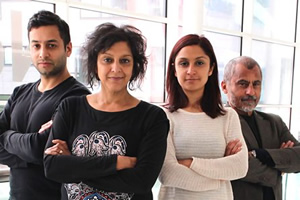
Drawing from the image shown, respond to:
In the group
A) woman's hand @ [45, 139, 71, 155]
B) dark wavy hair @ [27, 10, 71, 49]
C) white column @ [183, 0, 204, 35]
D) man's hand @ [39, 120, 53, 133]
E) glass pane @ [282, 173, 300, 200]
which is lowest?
glass pane @ [282, 173, 300, 200]

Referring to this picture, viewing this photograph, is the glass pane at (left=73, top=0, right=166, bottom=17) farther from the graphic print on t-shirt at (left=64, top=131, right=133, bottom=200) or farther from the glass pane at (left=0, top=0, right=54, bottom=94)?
the graphic print on t-shirt at (left=64, top=131, right=133, bottom=200)

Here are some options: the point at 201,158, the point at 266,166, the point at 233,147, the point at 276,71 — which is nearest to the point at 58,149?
the point at 201,158

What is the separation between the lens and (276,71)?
6016 mm

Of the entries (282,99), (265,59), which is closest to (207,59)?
(265,59)

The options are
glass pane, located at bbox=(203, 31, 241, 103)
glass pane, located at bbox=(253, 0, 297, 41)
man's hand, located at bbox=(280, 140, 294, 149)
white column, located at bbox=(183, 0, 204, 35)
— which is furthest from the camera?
glass pane, located at bbox=(253, 0, 297, 41)

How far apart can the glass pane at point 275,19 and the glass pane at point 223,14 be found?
0.44 metres

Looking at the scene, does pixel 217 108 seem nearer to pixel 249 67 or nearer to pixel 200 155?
pixel 200 155

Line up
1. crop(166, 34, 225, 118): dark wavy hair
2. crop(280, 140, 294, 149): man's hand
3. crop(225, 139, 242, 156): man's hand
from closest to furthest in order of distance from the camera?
1. crop(225, 139, 242, 156): man's hand
2. crop(166, 34, 225, 118): dark wavy hair
3. crop(280, 140, 294, 149): man's hand

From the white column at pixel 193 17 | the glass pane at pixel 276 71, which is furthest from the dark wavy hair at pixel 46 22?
the glass pane at pixel 276 71

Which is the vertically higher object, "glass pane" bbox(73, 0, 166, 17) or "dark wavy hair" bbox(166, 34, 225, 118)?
"glass pane" bbox(73, 0, 166, 17)

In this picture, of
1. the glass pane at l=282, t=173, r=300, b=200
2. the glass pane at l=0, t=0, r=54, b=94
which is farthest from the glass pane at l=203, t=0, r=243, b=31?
the glass pane at l=0, t=0, r=54, b=94

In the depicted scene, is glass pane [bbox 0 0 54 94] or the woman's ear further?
glass pane [bbox 0 0 54 94]

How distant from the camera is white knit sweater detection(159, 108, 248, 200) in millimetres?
1412

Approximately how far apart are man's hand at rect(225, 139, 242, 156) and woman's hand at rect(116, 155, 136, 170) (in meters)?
0.53
